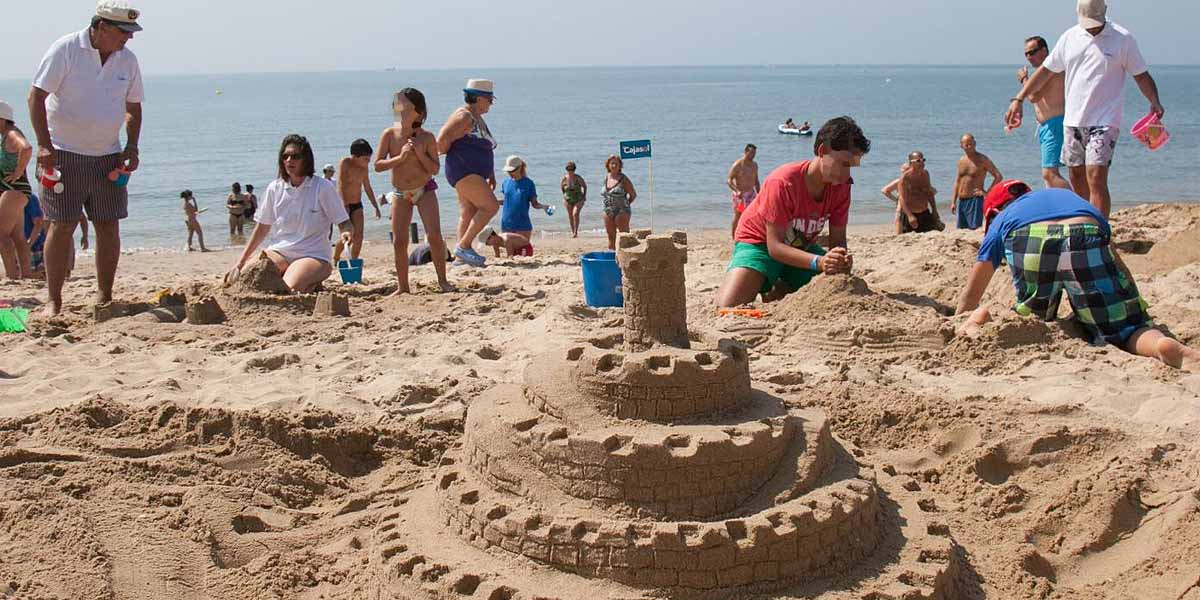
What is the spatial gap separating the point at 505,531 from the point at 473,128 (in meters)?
5.52

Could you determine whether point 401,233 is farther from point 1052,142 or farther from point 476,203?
point 1052,142

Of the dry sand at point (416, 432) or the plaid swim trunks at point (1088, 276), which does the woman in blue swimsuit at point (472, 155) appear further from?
the plaid swim trunks at point (1088, 276)

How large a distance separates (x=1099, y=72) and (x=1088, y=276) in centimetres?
270

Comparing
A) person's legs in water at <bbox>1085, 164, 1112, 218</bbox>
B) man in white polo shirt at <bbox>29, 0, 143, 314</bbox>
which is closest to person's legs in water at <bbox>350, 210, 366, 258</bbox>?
man in white polo shirt at <bbox>29, 0, 143, 314</bbox>

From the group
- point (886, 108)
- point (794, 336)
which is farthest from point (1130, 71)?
point (886, 108)

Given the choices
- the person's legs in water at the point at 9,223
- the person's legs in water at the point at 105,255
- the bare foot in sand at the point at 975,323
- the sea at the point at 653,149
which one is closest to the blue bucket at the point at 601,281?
the sea at the point at 653,149

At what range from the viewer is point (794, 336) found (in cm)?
516

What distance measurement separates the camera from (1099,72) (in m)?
6.76

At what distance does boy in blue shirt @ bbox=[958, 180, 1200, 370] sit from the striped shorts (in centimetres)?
473

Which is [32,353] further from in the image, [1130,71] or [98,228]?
[1130,71]

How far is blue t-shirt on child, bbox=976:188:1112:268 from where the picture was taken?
4.81 m

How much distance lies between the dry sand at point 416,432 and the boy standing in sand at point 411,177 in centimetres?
87

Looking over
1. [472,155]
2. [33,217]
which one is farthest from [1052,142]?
[33,217]

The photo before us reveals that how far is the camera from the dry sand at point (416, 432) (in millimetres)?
3225
